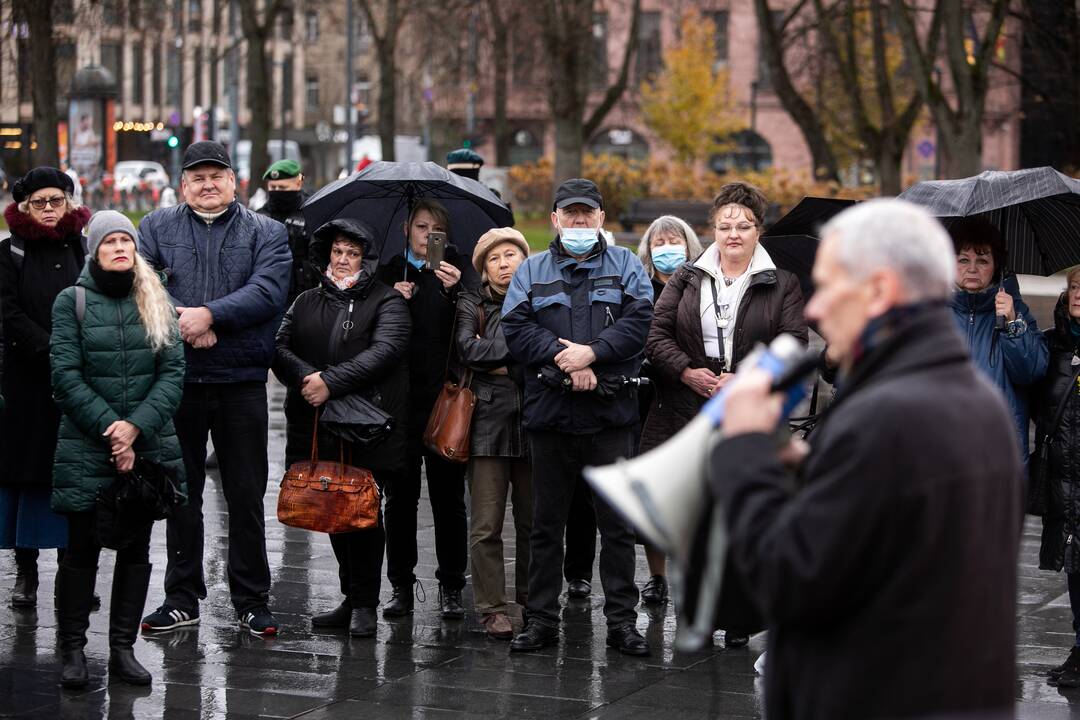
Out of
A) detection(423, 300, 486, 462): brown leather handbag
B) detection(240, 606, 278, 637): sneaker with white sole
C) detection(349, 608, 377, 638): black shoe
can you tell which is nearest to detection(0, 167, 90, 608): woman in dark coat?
detection(240, 606, 278, 637): sneaker with white sole

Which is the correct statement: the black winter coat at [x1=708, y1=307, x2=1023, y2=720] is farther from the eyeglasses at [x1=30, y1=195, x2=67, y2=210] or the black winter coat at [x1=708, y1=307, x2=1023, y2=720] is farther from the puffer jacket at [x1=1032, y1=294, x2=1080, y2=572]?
the eyeglasses at [x1=30, y1=195, x2=67, y2=210]

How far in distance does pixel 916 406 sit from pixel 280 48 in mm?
90499

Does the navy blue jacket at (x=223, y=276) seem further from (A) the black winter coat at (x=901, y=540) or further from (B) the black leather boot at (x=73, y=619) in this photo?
(A) the black winter coat at (x=901, y=540)

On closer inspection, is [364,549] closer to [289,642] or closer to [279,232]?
[289,642]

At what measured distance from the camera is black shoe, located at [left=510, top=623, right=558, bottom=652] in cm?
741

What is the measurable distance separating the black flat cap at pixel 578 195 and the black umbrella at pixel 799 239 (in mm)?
991

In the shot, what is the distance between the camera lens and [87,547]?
6871 mm

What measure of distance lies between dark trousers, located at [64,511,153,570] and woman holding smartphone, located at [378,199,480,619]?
163 centimetres

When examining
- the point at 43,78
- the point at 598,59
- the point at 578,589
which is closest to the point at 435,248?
the point at 578,589

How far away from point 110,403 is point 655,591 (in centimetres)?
310

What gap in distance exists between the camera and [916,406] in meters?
3.18

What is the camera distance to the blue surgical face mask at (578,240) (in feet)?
25.0

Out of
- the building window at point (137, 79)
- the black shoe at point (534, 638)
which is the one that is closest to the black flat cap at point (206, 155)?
the black shoe at point (534, 638)

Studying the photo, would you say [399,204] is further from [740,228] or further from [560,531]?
[560,531]
